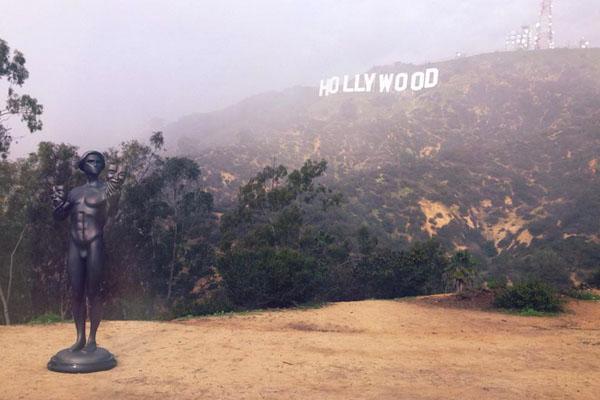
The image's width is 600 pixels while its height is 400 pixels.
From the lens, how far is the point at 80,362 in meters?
7.62

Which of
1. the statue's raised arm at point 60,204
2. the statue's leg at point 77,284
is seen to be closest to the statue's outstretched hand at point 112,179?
the statue's raised arm at point 60,204

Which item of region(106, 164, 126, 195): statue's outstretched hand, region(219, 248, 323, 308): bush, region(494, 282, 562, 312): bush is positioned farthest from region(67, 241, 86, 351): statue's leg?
region(494, 282, 562, 312): bush

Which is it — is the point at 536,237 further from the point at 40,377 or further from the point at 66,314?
the point at 40,377

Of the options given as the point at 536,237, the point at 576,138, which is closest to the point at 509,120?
the point at 576,138

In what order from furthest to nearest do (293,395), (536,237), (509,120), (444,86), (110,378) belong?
1. (444,86)
2. (509,120)
3. (536,237)
4. (110,378)
5. (293,395)

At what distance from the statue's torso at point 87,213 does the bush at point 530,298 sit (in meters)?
12.5

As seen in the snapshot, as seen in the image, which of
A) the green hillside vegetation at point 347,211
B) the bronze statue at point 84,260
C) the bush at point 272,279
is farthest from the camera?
the green hillside vegetation at point 347,211

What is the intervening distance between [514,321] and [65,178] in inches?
724

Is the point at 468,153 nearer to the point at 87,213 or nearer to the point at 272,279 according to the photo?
the point at 272,279

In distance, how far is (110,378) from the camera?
745cm

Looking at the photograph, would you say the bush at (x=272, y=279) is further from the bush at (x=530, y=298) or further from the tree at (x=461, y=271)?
the tree at (x=461, y=271)

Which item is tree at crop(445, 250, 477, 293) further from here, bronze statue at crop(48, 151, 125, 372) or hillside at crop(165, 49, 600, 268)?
bronze statue at crop(48, 151, 125, 372)

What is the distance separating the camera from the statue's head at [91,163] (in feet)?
27.7

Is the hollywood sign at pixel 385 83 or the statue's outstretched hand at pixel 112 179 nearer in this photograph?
the statue's outstretched hand at pixel 112 179
